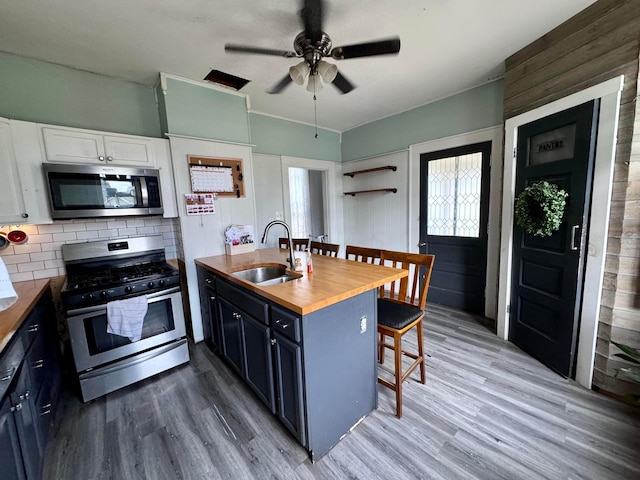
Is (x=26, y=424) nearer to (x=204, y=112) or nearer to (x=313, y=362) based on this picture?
(x=313, y=362)

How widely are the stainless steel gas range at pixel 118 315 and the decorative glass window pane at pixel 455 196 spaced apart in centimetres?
312

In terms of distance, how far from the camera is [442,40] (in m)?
2.05

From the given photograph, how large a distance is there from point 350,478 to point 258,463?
0.52m

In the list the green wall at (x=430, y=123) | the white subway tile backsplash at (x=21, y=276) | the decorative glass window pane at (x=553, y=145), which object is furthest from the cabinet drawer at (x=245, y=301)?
the green wall at (x=430, y=123)

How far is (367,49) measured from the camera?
1548mm

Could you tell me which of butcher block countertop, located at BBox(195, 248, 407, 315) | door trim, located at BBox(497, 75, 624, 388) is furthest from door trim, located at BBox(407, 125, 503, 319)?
butcher block countertop, located at BBox(195, 248, 407, 315)

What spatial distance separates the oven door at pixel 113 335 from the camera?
1.84 meters

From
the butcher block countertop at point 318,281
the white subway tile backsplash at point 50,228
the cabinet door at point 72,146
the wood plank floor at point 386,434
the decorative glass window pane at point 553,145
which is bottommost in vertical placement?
the wood plank floor at point 386,434

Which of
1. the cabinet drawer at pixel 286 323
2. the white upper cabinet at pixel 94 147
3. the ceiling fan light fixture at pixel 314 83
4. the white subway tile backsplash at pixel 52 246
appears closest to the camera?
the cabinet drawer at pixel 286 323

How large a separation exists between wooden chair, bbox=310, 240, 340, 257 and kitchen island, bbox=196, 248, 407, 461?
529 mm

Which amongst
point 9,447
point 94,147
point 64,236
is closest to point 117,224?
point 64,236

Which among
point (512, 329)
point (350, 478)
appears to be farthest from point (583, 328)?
point (350, 478)

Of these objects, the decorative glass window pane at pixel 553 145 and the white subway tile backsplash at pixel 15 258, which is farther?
the white subway tile backsplash at pixel 15 258

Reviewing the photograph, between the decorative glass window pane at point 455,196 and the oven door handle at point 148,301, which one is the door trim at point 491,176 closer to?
the decorative glass window pane at point 455,196
